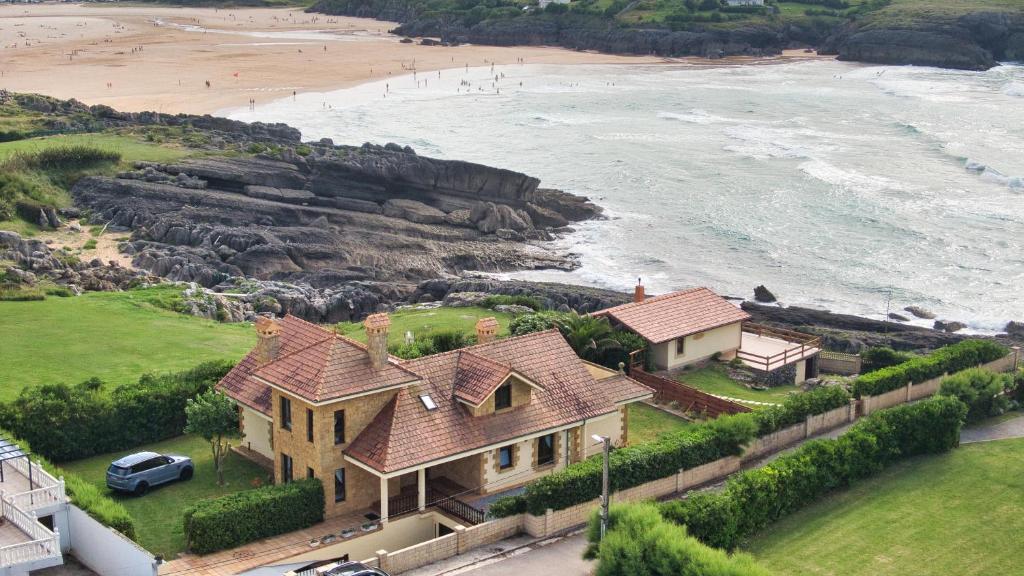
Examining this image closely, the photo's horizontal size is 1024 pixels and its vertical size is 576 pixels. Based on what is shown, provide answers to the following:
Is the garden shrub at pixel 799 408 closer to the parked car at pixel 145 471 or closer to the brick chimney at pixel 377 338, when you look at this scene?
the brick chimney at pixel 377 338

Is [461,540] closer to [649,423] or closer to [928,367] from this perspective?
[649,423]

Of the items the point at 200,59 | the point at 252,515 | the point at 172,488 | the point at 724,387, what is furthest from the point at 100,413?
the point at 200,59

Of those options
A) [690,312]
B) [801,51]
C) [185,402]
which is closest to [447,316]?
[690,312]

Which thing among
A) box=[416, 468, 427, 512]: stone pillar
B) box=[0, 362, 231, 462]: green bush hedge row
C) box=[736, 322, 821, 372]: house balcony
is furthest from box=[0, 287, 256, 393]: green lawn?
box=[736, 322, 821, 372]: house balcony

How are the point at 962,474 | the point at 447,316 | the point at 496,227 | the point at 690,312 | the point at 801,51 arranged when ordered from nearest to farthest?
the point at 962,474
the point at 690,312
the point at 447,316
the point at 496,227
the point at 801,51

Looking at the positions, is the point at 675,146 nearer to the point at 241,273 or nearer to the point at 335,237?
the point at 335,237

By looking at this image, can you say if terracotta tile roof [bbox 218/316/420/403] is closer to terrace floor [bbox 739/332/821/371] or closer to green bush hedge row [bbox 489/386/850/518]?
green bush hedge row [bbox 489/386/850/518]
